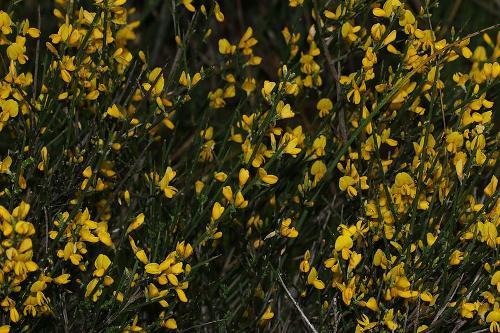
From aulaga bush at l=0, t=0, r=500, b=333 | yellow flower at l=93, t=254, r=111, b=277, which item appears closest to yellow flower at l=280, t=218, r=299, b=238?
aulaga bush at l=0, t=0, r=500, b=333

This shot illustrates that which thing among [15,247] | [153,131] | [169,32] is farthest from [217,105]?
[169,32]

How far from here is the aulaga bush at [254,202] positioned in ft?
5.54

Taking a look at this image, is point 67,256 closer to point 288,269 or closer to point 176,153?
point 288,269

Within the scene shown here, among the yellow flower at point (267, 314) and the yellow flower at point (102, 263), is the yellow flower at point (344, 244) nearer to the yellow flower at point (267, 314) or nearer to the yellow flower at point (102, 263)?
the yellow flower at point (267, 314)

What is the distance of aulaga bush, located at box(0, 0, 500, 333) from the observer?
1.69 meters

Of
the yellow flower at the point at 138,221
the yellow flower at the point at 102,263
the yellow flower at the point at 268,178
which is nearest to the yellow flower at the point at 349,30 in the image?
the yellow flower at the point at 268,178

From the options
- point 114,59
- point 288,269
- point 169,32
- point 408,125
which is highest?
point 114,59

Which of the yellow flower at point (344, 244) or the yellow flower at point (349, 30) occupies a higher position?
the yellow flower at point (349, 30)

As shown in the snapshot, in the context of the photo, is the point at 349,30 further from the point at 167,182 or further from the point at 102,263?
the point at 102,263

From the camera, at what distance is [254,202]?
6.50 feet

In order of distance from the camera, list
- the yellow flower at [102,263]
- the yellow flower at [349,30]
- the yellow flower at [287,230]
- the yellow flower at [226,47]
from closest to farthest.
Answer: the yellow flower at [102,263] → the yellow flower at [287,230] → the yellow flower at [349,30] → the yellow flower at [226,47]

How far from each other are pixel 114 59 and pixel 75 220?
47 centimetres

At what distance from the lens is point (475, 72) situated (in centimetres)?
197

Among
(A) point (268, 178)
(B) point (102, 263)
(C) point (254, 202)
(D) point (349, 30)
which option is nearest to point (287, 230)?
(A) point (268, 178)
